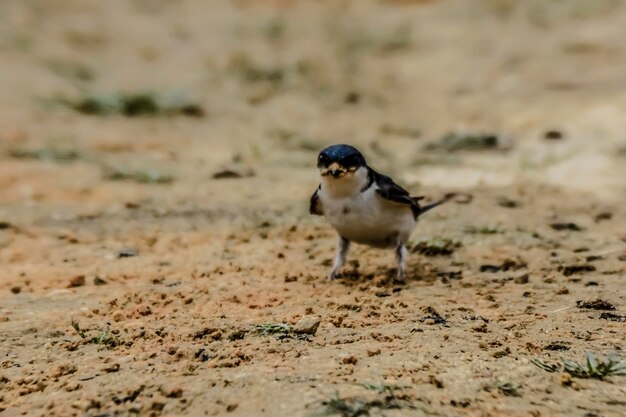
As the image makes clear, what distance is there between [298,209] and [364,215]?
188 centimetres

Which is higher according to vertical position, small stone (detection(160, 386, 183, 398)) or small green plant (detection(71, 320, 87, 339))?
small stone (detection(160, 386, 183, 398))

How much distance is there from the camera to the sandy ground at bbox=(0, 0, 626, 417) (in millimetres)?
3123

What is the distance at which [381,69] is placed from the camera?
40.2 feet

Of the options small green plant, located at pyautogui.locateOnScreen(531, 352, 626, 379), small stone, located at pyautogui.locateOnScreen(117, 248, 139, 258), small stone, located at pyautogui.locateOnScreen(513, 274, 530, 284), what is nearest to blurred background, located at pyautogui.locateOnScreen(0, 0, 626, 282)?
small stone, located at pyautogui.locateOnScreen(117, 248, 139, 258)

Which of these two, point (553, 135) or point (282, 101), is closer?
point (553, 135)

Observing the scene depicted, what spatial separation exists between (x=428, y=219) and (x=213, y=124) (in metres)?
4.59

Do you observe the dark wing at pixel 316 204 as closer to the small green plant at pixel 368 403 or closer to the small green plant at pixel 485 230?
the small green plant at pixel 485 230

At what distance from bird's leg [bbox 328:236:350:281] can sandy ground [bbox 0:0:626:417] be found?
11 cm

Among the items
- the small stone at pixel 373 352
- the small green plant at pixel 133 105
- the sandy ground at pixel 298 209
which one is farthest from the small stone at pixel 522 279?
the small green plant at pixel 133 105

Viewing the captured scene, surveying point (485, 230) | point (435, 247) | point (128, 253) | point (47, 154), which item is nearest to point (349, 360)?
point (435, 247)

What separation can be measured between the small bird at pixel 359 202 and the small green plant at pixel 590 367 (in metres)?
1.58

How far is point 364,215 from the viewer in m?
4.69

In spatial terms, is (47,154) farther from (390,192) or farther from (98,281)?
(390,192)

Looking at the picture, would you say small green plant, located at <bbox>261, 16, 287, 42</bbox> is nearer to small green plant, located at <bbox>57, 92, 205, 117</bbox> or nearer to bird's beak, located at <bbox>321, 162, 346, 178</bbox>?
small green plant, located at <bbox>57, 92, 205, 117</bbox>
